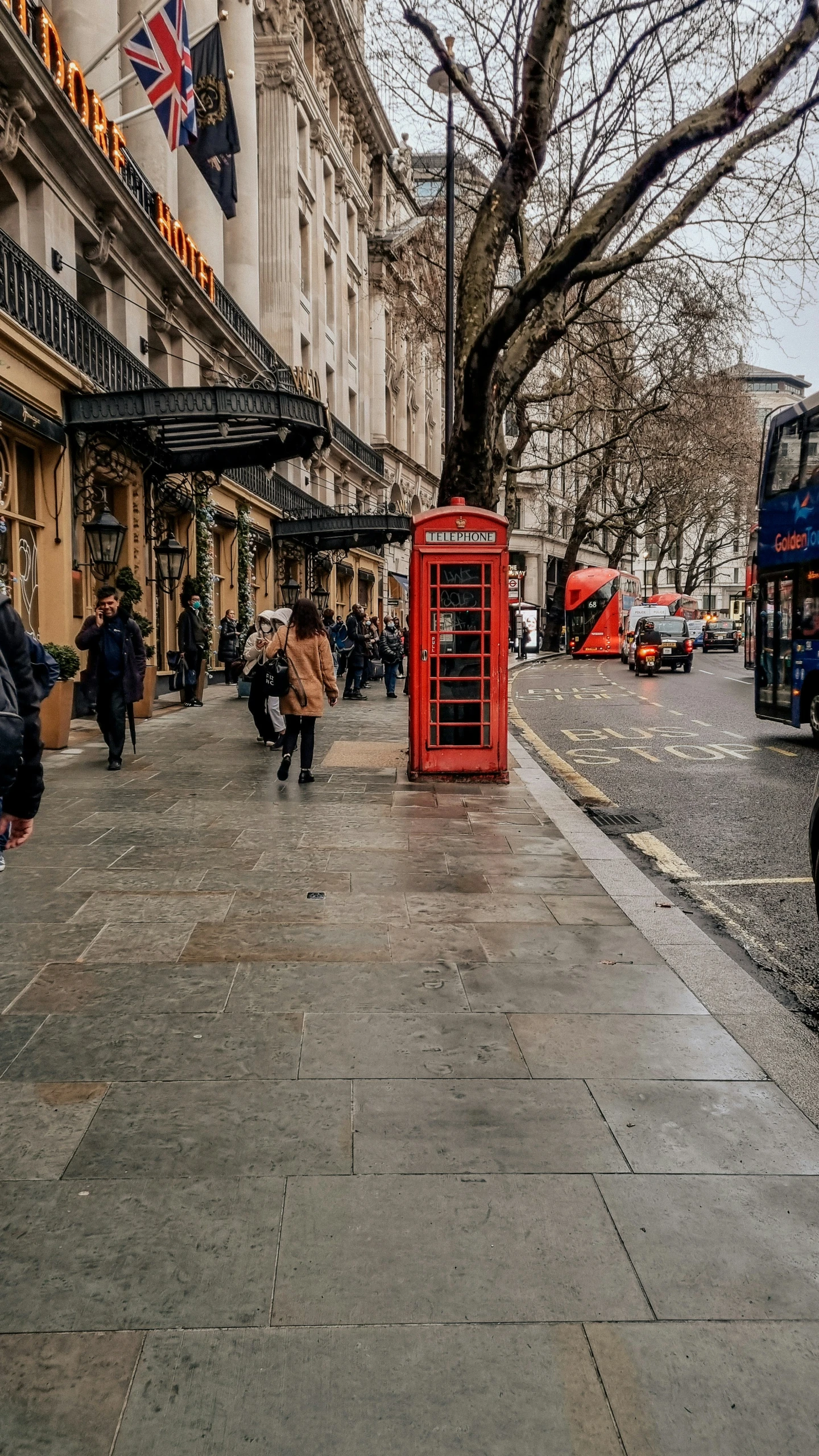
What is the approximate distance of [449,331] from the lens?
17672 millimetres

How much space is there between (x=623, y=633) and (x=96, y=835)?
44500 mm

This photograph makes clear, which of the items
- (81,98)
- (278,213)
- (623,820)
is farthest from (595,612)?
(623,820)

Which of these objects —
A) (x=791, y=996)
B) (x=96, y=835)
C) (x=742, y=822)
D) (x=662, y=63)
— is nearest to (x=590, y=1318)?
(x=791, y=996)

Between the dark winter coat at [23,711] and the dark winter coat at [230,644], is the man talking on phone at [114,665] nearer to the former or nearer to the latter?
the dark winter coat at [23,711]

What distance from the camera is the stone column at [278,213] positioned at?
3256cm

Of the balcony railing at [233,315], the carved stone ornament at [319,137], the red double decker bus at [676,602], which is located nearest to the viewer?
the balcony railing at [233,315]

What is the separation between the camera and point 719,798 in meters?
9.88

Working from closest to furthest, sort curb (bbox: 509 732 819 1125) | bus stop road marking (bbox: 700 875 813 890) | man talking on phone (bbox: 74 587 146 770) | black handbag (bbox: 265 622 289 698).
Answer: curb (bbox: 509 732 819 1125) < bus stop road marking (bbox: 700 875 813 890) < black handbag (bbox: 265 622 289 698) < man talking on phone (bbox: 74 587 146 770)

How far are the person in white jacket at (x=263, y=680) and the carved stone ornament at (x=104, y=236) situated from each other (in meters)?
7.67

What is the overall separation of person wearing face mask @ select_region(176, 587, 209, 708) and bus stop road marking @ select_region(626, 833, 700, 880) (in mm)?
11279

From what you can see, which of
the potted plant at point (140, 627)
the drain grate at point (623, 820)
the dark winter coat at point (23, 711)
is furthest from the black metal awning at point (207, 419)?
the dark winter coat at point (23, 711)

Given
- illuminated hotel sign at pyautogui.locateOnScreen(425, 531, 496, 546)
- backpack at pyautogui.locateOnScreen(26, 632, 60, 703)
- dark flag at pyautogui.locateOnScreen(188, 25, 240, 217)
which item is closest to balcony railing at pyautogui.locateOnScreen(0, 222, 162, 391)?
dark flag at pyautogui.locateOnScreen(188, 25, 240, 217)

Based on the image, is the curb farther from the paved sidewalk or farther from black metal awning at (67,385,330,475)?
black metal awning at (67,385,330,475)

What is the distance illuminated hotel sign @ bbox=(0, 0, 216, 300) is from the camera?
13.8m
